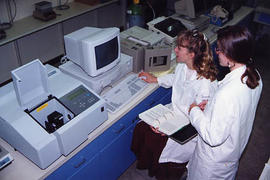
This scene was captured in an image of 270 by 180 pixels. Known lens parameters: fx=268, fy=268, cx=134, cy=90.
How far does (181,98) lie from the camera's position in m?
2.10

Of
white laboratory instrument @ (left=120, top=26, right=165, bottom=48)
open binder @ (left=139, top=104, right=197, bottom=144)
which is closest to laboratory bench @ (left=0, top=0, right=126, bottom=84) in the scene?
white laboratory instrument @ (left=120, top=26, right=165, bottom=48)

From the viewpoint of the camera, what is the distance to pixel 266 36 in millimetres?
4637

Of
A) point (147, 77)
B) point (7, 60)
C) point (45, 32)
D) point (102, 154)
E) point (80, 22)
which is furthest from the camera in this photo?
point (80, 22)

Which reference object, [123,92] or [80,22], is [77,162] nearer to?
[123,92]

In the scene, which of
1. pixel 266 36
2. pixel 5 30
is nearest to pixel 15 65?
pixel 5 30

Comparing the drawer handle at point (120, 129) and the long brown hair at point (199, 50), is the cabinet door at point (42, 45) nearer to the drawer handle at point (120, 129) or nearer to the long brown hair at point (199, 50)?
the drawer handle at point (120, 129)

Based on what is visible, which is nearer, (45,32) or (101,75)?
(101,75)

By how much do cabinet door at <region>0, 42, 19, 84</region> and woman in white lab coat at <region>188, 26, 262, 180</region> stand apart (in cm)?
279

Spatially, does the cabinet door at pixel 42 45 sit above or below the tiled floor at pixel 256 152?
above

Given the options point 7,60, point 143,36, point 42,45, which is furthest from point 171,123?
point 42,45

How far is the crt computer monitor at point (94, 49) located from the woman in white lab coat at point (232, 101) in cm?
75

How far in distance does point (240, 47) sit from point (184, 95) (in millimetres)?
698

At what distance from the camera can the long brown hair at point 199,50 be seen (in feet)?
6.22

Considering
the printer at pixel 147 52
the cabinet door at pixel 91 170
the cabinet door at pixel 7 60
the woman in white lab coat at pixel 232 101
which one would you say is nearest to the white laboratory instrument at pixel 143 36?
the printer at pixel 147 52
